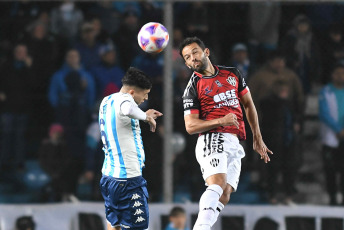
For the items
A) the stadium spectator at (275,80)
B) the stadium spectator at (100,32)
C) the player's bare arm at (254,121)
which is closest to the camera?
the player's bare arm at (254,121)

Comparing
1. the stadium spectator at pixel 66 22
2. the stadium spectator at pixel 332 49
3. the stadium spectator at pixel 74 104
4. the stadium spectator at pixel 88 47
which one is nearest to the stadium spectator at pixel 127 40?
the stadium spectator at pixel 88 47

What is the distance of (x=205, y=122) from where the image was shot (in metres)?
8.39

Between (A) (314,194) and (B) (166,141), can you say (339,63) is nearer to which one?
(A) (314,194)

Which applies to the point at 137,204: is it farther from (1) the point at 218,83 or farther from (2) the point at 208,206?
(1) the point at 218,83

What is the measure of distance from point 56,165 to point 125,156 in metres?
3.62

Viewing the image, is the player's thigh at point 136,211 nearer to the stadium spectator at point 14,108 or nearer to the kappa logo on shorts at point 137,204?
the kappa logo on shorts at point 137,204

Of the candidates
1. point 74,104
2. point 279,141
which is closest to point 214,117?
point 279,141

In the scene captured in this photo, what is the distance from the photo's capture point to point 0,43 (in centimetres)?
1239

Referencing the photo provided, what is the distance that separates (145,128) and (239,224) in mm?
1776

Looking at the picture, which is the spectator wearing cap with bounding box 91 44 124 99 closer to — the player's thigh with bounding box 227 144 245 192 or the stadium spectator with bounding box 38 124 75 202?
the stadium spectator with bounding box 38 124 75 202

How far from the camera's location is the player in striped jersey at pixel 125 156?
26.5 ft

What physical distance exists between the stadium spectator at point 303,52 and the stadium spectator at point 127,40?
214 cm

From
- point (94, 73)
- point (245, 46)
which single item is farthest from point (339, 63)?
point (94, 73)

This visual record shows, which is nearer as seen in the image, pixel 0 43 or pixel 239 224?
pixel 239 224
